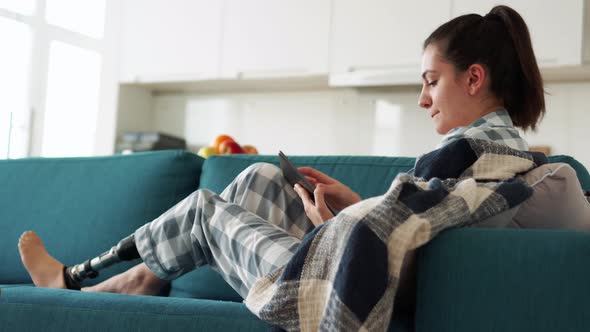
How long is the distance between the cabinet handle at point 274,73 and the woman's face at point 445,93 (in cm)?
273

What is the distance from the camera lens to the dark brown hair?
5.57 ft

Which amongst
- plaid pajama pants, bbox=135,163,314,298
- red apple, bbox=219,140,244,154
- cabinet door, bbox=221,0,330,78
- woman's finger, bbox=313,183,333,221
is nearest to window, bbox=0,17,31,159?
cabinet door, bbox=221,0,330,78

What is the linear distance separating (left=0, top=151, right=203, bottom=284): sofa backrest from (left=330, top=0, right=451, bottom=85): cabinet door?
2213mm

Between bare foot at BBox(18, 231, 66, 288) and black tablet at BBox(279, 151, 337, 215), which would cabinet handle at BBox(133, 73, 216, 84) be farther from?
black tablet at BBox(279, 151, 337, 215)

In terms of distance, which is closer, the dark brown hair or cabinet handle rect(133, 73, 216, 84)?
the dark brown hair

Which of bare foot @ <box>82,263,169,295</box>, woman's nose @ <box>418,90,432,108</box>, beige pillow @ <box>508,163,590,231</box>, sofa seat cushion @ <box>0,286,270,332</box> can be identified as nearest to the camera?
beige pillow @ <box>508,163,590,231</box>

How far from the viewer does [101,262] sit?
1890mm

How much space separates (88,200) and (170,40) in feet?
9.27

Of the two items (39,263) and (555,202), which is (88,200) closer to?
(39,263)

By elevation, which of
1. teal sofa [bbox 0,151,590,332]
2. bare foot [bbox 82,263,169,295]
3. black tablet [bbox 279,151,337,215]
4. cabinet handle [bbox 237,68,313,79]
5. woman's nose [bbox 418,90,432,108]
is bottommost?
bare foot [bbox 82,263,169,295]

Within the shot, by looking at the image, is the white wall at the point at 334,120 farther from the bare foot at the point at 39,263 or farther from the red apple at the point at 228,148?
the bare foot at the point at 39,263

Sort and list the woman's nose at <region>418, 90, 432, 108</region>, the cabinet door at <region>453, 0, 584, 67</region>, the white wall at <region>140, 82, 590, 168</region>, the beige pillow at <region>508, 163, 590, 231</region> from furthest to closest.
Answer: the white wall at <region>140, 82, 590, 168</region>
the cabinet door at <region>453, 0, 584, 67</region>
the woman's nose at <region>418, 90, 432, 108</region>
the beige pillow at <region>508, 163, 590, 231</region>

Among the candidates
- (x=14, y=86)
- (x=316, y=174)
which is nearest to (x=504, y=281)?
(x=316, y=174)

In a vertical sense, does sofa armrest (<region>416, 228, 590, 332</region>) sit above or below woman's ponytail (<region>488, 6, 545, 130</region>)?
below
